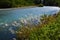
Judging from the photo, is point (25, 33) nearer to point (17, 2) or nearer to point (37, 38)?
point (37, 38)

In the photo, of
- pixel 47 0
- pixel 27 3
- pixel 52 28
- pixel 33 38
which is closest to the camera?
pixel 33 38

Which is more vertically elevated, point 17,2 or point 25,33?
point 25,33

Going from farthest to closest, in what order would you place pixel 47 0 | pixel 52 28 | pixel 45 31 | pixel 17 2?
pixel 47 0, pixel 17 2, pixel 52 28, pixel 45 31

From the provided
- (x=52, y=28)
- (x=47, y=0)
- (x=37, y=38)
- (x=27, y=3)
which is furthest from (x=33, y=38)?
(x=47, y=0)

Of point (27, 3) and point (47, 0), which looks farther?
point (47, 0)

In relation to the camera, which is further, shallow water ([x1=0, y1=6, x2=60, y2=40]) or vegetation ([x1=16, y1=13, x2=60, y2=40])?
shallow water ([x1=0, y1=6, x2=60, y2=40])

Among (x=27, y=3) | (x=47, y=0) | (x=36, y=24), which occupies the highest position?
(x=36, y=24)

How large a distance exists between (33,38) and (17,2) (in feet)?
130

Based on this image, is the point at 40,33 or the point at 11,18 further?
the point at 11,18

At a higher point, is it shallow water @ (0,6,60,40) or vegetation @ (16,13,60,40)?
vegetation @ (16,13,60,40)

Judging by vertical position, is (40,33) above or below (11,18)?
above

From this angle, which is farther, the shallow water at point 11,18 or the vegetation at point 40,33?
the shallow water at point 11,18

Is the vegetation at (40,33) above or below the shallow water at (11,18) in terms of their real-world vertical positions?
above

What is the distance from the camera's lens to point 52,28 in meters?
6.27
